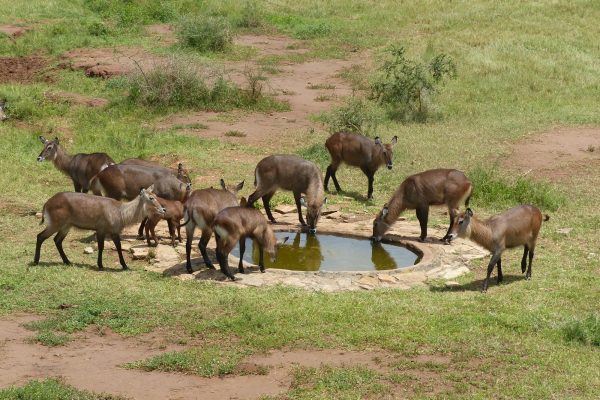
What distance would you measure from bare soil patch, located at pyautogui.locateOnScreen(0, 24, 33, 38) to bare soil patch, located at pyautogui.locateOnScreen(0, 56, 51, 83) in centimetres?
216

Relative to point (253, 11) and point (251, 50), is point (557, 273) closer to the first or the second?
point (251, 50)

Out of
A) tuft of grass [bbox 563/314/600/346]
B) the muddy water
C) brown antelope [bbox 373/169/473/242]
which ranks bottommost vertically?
the muddy water

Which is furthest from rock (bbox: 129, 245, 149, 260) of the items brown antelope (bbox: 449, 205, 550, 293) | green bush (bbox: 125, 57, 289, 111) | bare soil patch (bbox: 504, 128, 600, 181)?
green bush (bbox: 125, 57, 289, 111)

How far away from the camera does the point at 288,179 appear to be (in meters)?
13.8

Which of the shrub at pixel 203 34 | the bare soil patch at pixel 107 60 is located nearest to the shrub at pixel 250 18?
the shrub at pixel 203 34

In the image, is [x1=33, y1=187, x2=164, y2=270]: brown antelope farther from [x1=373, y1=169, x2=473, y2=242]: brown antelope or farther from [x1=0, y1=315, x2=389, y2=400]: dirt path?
[x1=373, y1=169, x2=473, y2=242]: brown antelope

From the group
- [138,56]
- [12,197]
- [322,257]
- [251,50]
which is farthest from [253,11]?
[322,257]

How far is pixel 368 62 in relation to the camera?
26.0 metres

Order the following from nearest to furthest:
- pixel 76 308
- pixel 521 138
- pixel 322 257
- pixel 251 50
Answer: pixel 76 308
pixel 322 257
pixel 521 138
pixel 251 50

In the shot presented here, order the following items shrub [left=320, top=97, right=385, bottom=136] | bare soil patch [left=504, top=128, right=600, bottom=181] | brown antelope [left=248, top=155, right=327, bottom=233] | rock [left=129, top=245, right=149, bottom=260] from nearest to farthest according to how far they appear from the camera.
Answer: rock [left=129, top=245, right=149, bottom=260], brown antelope [left=248, top=155, right=327, bottom=233], bare soil patch [left=504, top=128, right=600, bottom=181], shrub [left=320, top=97, right=385, bottom=136]

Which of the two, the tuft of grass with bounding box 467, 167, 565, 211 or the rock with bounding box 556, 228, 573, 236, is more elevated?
the tuft of grass with bounding box 467, 167, 565, 211

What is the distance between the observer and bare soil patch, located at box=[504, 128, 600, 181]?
16.9m

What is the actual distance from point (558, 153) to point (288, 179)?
6.59m

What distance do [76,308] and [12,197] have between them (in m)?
5.36
